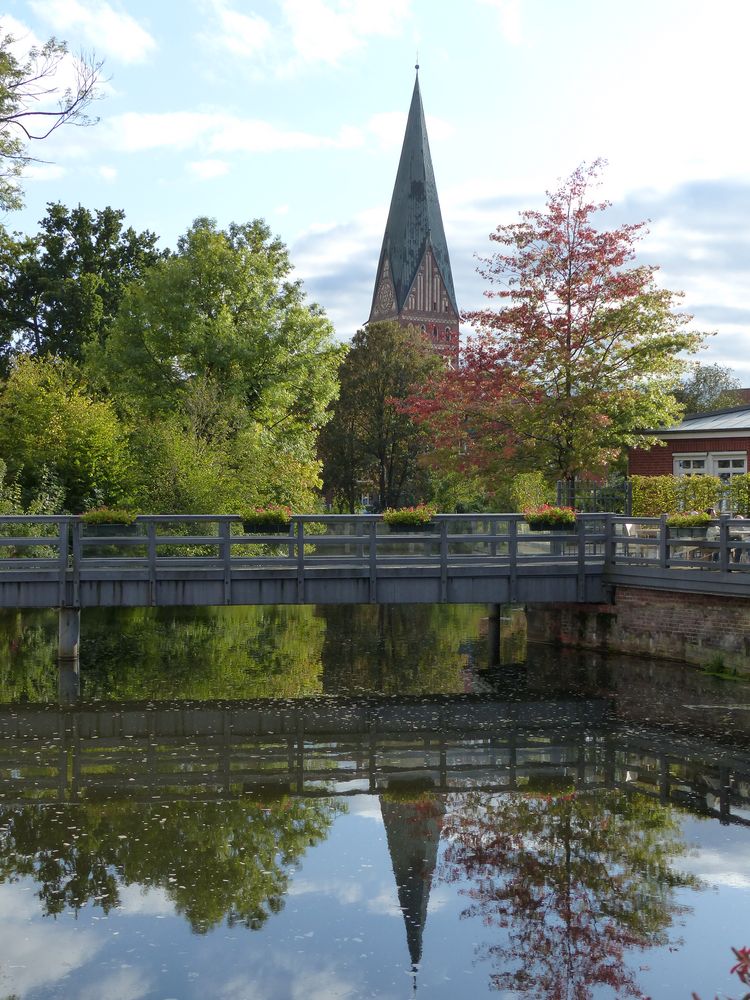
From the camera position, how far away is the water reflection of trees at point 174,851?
32.0ft

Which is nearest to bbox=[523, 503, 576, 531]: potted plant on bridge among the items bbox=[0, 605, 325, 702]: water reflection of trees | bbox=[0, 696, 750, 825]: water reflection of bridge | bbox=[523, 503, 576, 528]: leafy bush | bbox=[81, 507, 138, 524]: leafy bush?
bbox=[523, 503, 576, 528]: leafy bush

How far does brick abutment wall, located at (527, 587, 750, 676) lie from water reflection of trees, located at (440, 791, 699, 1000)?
753 centimetres

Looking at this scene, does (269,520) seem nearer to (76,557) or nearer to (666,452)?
(76,557)

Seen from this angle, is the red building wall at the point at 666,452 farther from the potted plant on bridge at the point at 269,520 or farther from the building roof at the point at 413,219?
the building roof at the point at 413,219

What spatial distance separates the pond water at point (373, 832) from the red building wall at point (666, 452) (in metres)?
10.3

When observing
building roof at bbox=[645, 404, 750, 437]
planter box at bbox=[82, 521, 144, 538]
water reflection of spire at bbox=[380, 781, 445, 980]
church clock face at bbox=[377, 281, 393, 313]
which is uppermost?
church clock face at bbox=[377, 281, 393, 313]

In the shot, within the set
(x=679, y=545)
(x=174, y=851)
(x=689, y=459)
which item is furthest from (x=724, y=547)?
(x=174, y=851)

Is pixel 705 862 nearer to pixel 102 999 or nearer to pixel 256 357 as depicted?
pixel 102 999

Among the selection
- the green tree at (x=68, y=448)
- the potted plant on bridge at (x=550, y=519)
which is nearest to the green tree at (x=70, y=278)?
the green tree at (x=68, y=448)

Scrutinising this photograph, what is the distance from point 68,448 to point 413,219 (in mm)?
65203

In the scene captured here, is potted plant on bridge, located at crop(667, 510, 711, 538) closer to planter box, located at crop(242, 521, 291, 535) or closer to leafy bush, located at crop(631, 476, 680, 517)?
leafy bush, located at crop(631, 476, 680, 517)

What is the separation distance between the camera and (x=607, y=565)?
872 inches

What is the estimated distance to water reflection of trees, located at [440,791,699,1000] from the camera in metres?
8.55

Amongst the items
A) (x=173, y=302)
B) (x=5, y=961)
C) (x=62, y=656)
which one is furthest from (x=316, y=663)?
(x=173, y=302)
